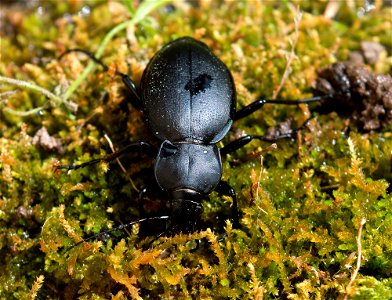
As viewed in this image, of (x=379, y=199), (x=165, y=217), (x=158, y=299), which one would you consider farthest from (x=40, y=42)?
(x=379, y=199)

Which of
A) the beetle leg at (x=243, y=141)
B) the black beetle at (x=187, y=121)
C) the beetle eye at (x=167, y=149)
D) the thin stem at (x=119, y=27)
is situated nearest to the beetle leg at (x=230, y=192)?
the black beetle at (x=187, y=121)

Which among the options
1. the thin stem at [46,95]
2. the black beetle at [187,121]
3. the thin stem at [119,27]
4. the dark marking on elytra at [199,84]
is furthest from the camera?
the thin stem at [119,27]

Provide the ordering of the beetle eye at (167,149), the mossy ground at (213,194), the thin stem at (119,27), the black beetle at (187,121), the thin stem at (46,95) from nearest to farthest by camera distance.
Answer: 1. the mossy ground at (213,194)
2. the black beetle at (187,121)
3. the beetle eye at (167,149)
4. the thin stem at (46,95)
5. the thin stem at (119,27)

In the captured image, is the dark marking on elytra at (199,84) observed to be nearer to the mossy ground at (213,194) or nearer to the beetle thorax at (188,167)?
the beetle thorax at (188,167)

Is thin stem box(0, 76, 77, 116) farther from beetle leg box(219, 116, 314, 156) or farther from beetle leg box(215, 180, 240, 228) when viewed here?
beetle leg box(215, 180, 240, 228)

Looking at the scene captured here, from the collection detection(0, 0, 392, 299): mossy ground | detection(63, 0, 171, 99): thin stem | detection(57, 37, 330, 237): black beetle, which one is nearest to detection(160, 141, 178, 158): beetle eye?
detection(57, 37, 330, 237): black beetle

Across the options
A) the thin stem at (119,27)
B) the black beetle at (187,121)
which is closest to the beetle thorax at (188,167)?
the black beetle at (187,121)

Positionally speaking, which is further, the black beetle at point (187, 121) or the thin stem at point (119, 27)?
the thin stem at point (119, 27)

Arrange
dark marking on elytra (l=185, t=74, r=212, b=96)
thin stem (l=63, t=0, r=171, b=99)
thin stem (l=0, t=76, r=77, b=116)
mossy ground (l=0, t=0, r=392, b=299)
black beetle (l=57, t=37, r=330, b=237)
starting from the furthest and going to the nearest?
1. thin stem (l=63, t=0, r=171, b=99)
2. thin stem (l=0, t=76, r=77, b=116)
3. dark marking on elytra (l=185, t=74, r=212, b=96)
4. black beetle (l=57, t=37, r=330, b=237)
5. mossy ground (l=0, t=0, r=392, b=299)

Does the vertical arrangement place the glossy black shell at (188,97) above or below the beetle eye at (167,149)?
above
